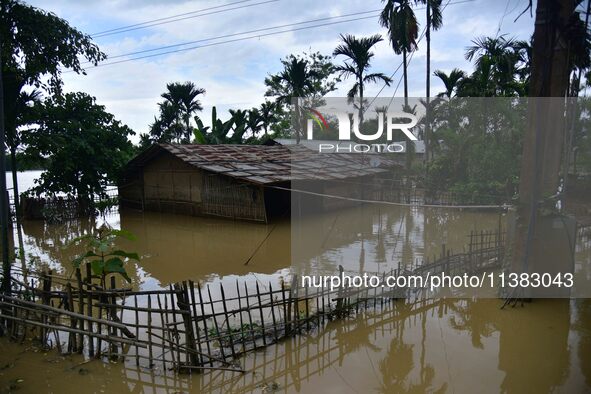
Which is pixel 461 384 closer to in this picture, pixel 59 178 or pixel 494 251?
pixel 494 251

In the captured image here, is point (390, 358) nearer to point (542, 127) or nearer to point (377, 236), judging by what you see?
point (542, 127)

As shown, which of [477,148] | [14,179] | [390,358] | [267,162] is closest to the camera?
[390,358]

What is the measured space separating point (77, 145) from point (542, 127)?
13.7 metres

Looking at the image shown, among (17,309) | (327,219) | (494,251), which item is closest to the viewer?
(17,309)

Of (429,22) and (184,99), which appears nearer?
(429,22)

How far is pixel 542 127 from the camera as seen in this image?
652 cm

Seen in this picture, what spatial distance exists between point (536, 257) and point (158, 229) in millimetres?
10715

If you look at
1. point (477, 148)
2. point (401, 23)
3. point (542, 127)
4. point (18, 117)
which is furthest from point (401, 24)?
point (18, 117)

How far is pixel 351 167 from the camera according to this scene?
1791 cm

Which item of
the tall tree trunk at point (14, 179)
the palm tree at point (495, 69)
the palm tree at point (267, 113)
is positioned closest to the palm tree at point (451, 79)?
the palm tree at point (495, 69)

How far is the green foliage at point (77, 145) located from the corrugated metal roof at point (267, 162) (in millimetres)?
1057

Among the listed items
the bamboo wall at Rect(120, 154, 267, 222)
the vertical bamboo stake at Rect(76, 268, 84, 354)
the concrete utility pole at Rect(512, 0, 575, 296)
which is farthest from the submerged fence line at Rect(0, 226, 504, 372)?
the bamboo wall at Rect(120, 154, 267, 222)

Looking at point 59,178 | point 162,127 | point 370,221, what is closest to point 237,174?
point 370,221

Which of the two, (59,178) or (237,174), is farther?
(59,178)
